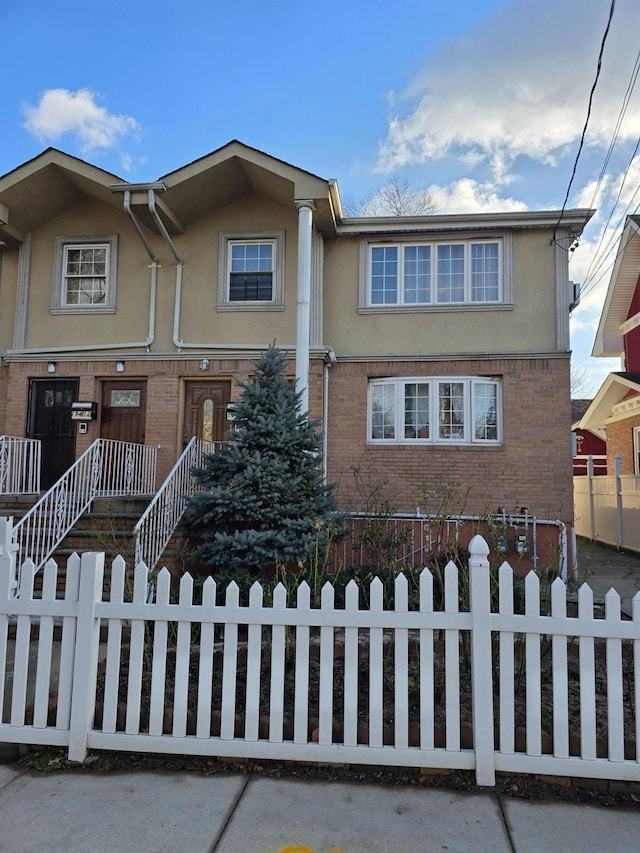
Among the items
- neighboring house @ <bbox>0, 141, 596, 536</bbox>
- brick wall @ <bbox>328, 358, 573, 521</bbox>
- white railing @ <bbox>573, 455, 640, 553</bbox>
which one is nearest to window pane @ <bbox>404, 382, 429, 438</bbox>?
neighboring house @ <bbox>0, 141, 596, 536</bbox>

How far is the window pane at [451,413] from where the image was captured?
32.1 feet

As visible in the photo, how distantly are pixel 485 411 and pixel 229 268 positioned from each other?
542 centimetres

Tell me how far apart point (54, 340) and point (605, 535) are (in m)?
12.8

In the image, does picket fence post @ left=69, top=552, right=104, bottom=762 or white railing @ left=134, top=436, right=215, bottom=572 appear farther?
white railing @ left=134, top=436, right=215, bottom=572

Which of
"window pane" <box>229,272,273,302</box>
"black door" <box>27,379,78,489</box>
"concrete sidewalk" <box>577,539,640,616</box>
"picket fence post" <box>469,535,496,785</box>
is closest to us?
"picket fence post" <box>469,535,496,785</box>

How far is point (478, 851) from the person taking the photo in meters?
2.34

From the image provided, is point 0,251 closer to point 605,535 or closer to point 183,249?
point 183,249

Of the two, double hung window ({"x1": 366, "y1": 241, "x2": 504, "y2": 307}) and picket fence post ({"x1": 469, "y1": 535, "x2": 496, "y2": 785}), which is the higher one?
double hung window ({"x1": 366, "y1": 241, "x2": 504, "y2": 307})

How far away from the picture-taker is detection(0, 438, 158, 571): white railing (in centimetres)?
670

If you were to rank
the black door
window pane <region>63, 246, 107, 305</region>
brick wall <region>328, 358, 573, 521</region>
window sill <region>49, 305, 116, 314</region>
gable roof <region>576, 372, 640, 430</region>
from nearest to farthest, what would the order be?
1. brick wall <region>328, 358, 573, 521</region>
2. the black door
3. window sill <region>49, 305, 116, 314</region>
4. window pane <region>63, 246, 107, 305</region>
5. gable roof <region>576, 372, 640, 430</region>

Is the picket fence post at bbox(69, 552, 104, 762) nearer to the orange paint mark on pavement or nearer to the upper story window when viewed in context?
the orange paint mark on pavement

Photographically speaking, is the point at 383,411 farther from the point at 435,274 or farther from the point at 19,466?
the point at 19,466

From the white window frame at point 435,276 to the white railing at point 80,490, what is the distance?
4.93 metres

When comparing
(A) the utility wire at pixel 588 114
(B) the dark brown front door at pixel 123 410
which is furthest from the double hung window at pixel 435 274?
(B) the dark brown front door at pixel 123 410
